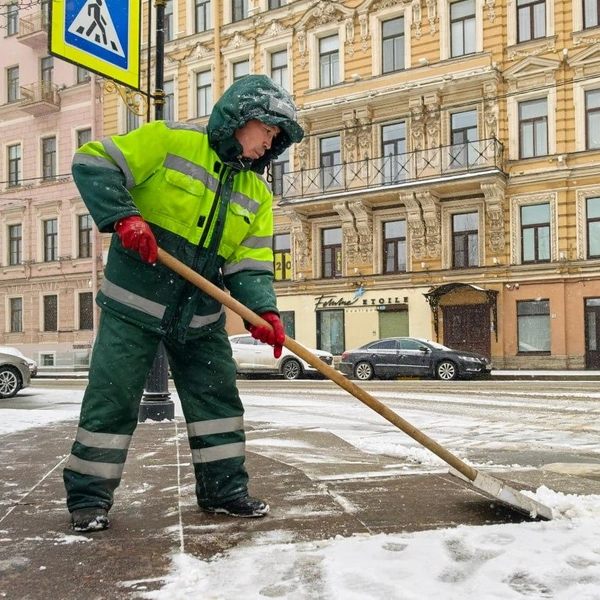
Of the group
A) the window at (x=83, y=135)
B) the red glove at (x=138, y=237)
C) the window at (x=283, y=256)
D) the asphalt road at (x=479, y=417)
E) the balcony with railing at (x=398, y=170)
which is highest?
the window at (x=83, y=135)

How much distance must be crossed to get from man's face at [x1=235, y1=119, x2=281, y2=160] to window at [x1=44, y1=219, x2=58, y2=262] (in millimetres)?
30487

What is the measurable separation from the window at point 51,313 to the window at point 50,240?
1.78m

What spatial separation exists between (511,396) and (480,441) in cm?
566

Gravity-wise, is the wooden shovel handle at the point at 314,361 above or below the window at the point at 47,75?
below

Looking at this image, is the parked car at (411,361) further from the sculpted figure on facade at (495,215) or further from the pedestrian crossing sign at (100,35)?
the pedestrian crossing sign at (100,35)

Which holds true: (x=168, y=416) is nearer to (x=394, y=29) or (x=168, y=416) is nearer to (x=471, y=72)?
(x=471, y=72)

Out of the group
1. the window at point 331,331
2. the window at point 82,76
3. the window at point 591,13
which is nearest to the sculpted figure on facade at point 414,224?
the window at point 331,331

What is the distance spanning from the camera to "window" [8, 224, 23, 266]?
3291 cm

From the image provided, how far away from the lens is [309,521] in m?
2.85

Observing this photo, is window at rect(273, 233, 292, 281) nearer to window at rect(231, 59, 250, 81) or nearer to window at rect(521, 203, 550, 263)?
window at rect(231, 59, 250, 81)

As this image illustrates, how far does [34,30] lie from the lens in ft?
102

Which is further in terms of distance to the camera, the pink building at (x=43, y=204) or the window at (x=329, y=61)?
the pink building at (x=43, y=204)

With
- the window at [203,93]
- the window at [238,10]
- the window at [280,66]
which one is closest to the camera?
the window at [280,66]

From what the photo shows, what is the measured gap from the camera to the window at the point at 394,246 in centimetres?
2383
